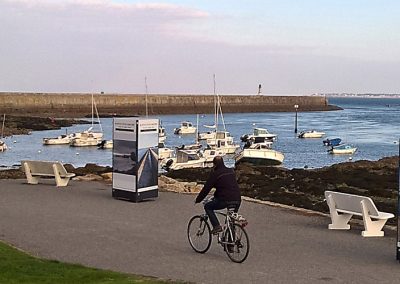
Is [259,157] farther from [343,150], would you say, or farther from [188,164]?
[343,150]

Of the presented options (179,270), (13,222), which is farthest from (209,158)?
(179,270)

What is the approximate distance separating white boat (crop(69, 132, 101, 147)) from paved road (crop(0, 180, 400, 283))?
54.3 meters

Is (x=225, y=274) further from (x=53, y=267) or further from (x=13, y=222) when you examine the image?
(x=13, y=222)

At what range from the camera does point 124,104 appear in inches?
6033

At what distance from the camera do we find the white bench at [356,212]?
14.3 meters

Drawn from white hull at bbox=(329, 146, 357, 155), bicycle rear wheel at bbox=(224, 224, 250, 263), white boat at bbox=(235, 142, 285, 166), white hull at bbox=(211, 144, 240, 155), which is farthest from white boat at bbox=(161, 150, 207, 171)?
bicycle rear wheel at bbox=(224, 224, 250, 263)

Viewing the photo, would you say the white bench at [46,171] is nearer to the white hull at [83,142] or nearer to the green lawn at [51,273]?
the green lawn at [51,273]

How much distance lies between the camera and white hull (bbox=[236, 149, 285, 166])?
53.7 metres

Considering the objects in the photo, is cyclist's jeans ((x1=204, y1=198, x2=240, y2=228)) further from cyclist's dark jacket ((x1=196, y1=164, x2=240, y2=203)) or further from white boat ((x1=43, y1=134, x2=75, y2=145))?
white boat ((x1=43, y1=134, x2=75, y2=145))

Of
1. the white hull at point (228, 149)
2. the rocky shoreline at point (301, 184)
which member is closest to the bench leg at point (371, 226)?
the rocky shoreline at point (301, 184)

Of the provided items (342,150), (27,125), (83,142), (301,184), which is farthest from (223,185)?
(27,125)

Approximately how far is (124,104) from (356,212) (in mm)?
139957

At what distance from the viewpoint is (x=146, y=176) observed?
19.3m

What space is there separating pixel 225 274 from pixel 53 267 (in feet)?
8.09
